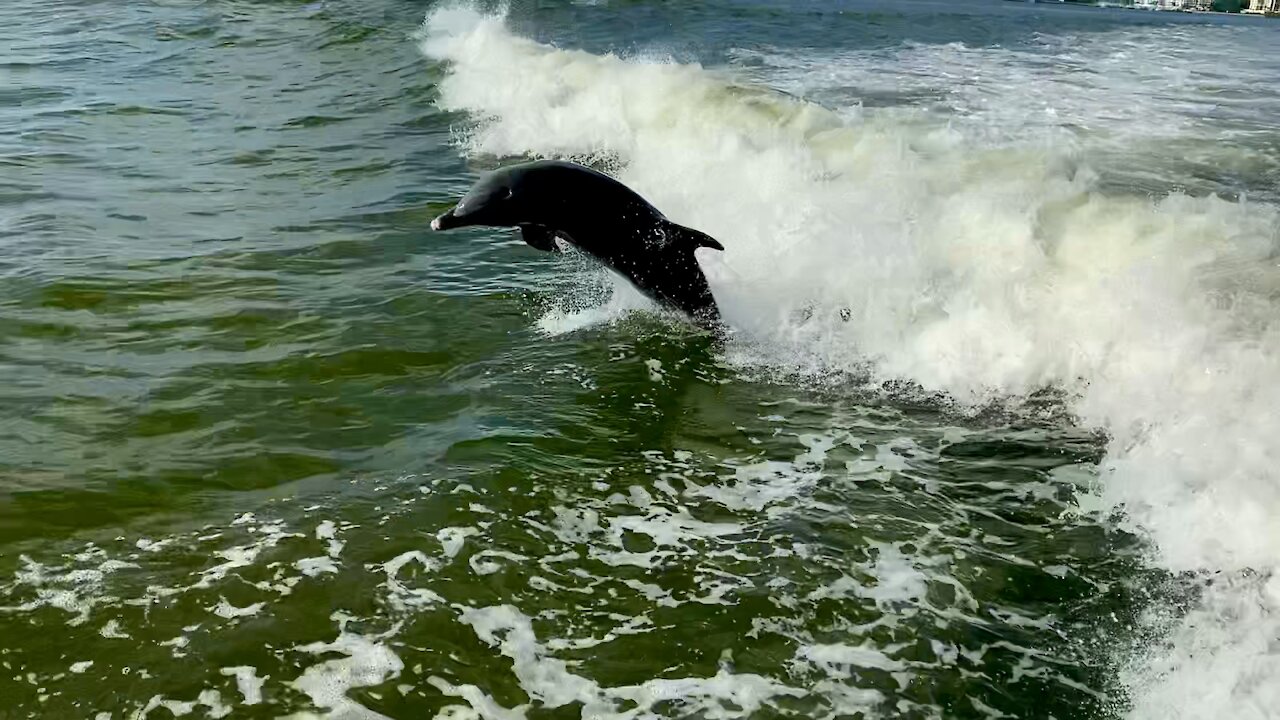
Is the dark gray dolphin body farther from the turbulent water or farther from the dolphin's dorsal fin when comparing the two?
the turbulent water

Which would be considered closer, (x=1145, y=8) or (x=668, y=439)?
(x=668, y=439)

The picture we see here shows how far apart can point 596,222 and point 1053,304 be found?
3610mm

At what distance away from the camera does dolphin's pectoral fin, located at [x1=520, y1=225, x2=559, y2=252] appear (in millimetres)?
8227

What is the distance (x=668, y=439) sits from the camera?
6.79 m

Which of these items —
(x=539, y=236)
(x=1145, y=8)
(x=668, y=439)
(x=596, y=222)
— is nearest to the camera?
(x=668, y=439)

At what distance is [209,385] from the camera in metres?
7.30

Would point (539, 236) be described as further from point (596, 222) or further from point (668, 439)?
point (668, 439)

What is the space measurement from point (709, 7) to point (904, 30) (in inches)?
449

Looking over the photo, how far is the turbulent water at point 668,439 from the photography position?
4500 millimetres

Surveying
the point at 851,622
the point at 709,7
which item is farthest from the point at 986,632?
the point at 709,7

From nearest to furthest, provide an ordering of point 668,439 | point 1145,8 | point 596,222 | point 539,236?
point 668,439
point 539,236
point 596,222
point 1145,8

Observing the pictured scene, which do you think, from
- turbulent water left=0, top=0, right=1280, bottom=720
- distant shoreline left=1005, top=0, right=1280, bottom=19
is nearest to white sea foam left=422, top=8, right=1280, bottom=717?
turbulent water left=0, top=0, right=1280, bottom=720

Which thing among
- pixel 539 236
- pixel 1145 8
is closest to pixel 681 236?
pixel 539 236

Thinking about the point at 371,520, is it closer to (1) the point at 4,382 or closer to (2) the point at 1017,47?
(1) the point at 4,382
